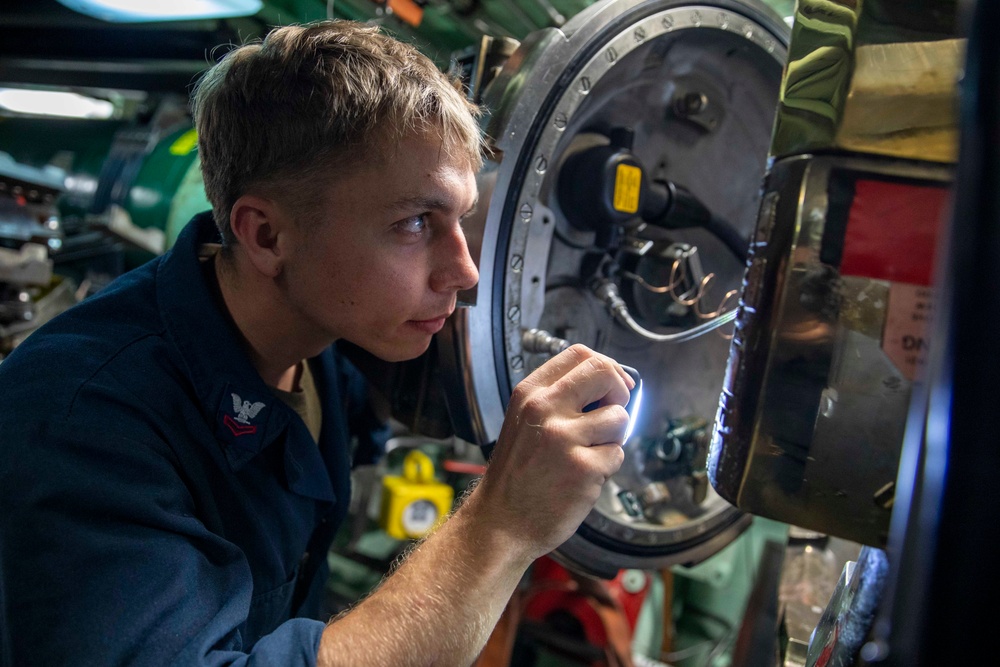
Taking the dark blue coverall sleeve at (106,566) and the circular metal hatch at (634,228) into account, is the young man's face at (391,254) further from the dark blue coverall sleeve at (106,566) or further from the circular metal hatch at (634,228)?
the dark blue coverall sleeve at (106,566)

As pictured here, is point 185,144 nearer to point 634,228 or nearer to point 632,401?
point 634,228

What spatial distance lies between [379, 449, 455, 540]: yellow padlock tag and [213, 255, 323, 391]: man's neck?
86 cm

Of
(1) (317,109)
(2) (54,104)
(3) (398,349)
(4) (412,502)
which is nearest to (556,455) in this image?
(3) (398,349)

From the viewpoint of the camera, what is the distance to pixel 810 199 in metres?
0.62

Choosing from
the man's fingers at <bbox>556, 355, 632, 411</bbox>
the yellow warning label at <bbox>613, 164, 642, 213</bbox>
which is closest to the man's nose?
the man's fingers at <bbox>556, 355, 632, 411</bbox>

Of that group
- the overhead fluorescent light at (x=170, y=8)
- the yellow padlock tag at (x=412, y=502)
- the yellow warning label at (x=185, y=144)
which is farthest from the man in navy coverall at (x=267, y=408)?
the yellow warning label at (x=185, y=144)

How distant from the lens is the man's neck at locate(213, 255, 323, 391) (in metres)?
0.98

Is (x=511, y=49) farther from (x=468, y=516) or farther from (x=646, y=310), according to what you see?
(x=468, y=516)

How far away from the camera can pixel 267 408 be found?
94cm

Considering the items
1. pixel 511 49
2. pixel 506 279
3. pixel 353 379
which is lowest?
pixel 353 379

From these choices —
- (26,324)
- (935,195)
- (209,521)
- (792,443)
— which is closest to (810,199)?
(935,195)

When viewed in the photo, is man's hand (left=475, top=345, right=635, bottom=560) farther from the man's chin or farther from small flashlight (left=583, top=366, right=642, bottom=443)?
the man's chin

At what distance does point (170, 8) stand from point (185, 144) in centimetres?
44

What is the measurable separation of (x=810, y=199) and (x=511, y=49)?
62 cm
